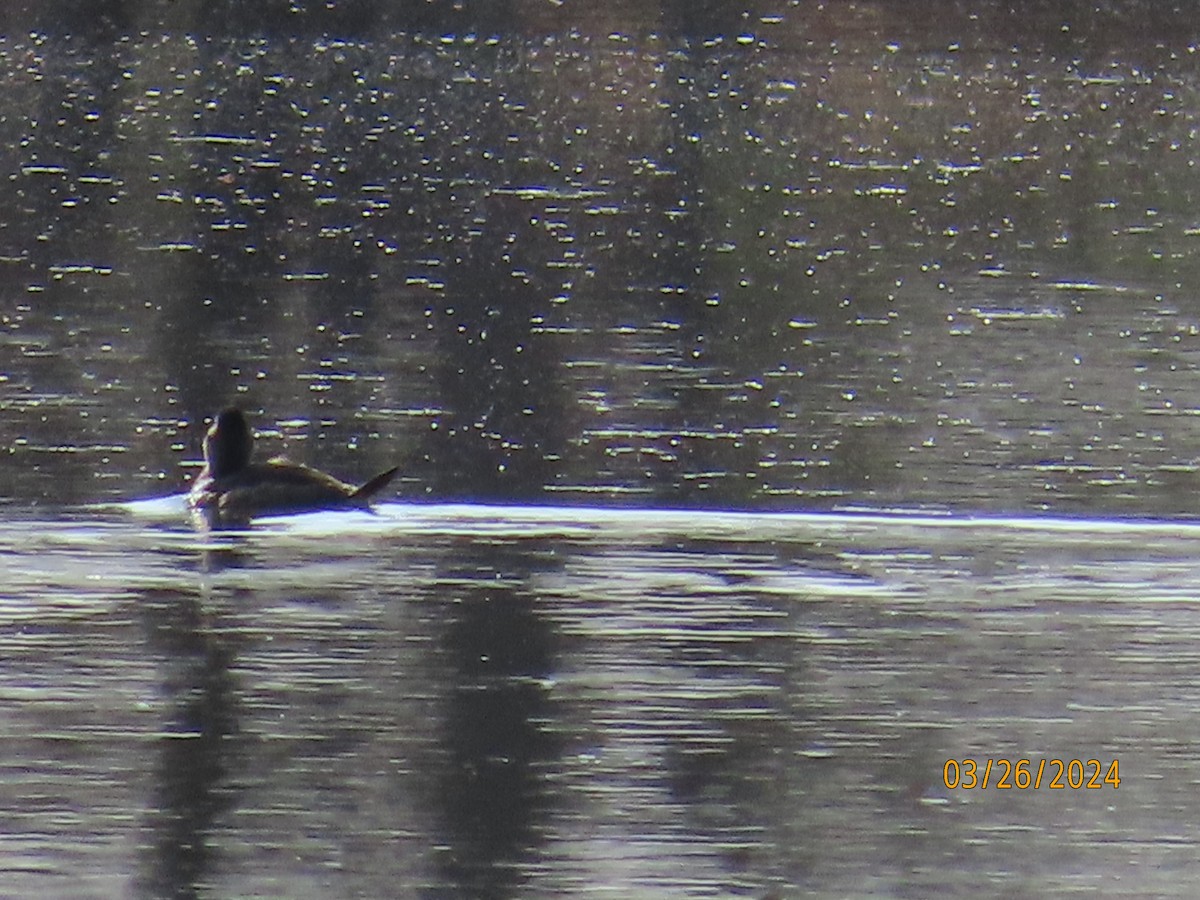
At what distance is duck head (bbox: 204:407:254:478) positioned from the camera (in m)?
10.1

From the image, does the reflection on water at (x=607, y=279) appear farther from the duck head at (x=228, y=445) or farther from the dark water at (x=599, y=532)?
the duck head at (x=228, y=445)

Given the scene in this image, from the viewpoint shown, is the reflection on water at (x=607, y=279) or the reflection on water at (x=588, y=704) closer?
the reflection on water at (x=588, y=704)

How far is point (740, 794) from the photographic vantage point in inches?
263

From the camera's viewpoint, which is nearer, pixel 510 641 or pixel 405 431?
pixel 510 641

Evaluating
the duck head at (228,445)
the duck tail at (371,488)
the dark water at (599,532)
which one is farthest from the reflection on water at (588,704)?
the duck head at (228,445)

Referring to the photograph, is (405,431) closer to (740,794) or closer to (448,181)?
(740,794)

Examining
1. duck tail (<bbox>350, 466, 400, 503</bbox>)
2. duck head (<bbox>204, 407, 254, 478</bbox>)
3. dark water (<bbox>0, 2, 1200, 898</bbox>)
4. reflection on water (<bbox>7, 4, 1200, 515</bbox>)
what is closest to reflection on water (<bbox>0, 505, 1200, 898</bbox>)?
dark water (<bbox>0, 2, 1200, 898</bbox>)

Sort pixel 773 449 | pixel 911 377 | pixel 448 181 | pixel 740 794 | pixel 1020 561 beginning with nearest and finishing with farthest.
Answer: pixel 740 794 < pixel 1020 561 < pixel 773 449 < pixel 911 377 < pixel 448 181

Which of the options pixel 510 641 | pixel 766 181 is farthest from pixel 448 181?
pixel 510 641

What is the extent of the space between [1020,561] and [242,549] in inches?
89.1
